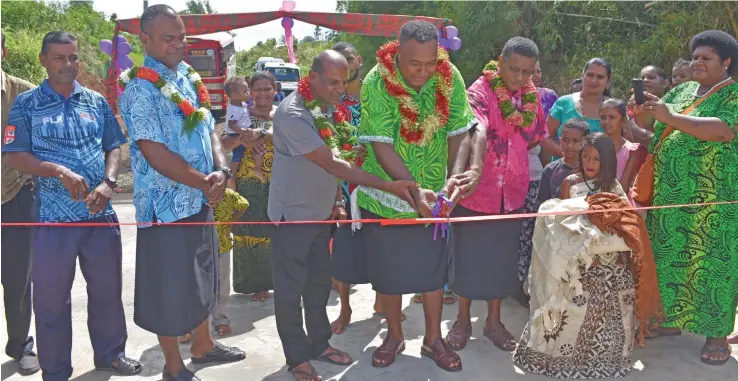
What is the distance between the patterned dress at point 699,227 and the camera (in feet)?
13.0

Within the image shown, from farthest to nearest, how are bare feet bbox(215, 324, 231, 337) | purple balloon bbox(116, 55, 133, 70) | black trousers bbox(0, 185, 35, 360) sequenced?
1. purple balloon bbox(116, 55, 133, 70)
2. bare feet bbox(215, 324, 231, 337)
3. black trousers bbox(0, 185, 35, 360)

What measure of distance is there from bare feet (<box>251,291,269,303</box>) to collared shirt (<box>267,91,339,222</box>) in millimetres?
1780

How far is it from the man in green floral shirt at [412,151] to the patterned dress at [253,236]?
4.90 feet

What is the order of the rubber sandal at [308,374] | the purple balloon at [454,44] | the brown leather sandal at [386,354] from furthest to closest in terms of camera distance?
the purple balloon at [454,44] < the brown leather sandal at [386,354] < the rubber sandal at [308,374]

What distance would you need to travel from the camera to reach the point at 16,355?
13.7ft

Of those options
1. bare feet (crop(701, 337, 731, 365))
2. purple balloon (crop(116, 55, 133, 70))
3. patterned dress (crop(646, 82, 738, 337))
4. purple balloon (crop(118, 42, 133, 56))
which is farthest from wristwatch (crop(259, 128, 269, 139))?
purple balloon (crop(116, 55, 133, 70))

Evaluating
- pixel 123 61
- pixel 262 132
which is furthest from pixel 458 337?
pixel 123 61

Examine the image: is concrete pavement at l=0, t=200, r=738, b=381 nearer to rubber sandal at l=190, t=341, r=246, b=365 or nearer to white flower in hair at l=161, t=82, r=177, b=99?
rubber sandal at l=190, t=341, r=246, b=365

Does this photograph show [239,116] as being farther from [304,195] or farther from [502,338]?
[502,338]

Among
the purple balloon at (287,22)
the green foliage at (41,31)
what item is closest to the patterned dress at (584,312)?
the purple balloon at (287,22)

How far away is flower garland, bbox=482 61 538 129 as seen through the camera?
4.17 meters

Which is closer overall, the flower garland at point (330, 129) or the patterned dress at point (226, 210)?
the flower garland at point (330, 129)

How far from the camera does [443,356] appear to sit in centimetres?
400

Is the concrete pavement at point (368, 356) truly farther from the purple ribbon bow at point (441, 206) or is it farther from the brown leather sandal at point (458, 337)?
the purple ribbon bow at point (441, 206)
